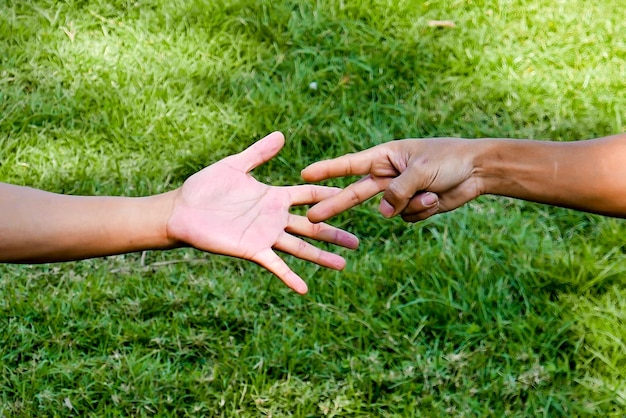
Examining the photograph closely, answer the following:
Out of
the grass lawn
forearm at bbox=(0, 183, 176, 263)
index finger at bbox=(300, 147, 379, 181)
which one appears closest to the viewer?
forearm at bbox=(0, 183, 176, 263)

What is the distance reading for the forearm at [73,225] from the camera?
2.41 m

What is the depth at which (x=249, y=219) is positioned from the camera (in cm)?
253

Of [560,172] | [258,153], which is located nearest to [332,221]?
[258,153]

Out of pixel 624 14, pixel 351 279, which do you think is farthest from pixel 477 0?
pixel 351 279

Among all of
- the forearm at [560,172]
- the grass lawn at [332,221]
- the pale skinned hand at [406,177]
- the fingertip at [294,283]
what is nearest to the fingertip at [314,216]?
the pale skinned hand at [406,177]

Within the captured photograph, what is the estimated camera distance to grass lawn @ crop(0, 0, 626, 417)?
2996 mm

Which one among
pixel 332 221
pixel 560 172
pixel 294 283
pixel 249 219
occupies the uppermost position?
pixel 560 172

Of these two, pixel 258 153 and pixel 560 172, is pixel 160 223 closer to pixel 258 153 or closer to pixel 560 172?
pixel 258 153

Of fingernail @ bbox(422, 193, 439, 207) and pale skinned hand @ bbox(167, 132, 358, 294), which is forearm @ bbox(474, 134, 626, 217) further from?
pale skinned hand @ bbox(167, 132, 358, 294)

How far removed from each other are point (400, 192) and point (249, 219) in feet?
1.46

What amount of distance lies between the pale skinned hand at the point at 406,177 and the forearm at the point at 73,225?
465 mm

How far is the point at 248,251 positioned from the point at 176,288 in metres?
0.92

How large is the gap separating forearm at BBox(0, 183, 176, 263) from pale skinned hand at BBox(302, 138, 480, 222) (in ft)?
1.53

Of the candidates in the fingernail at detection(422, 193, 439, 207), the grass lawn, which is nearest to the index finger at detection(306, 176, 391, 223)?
the fingernail at detection(422, 193, 439, 207)
